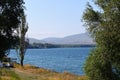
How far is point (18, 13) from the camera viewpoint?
29.0m

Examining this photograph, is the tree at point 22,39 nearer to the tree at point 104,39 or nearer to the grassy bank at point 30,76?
the grassy bank at point 30,76

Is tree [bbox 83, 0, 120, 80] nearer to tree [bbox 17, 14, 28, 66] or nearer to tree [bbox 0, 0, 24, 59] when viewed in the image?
tree [bbox 0, 0, 24, 59]

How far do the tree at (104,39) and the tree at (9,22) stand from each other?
22.4 feet

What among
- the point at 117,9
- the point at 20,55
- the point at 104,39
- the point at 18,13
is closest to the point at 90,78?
the point at 104,39

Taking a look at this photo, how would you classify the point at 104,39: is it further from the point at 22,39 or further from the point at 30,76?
the point at 22,39

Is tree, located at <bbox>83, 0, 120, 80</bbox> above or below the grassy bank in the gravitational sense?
above

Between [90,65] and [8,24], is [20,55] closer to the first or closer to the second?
[90,65]

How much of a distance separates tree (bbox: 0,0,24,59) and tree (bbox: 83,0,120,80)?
22.4 feet

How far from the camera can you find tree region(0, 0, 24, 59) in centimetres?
2810

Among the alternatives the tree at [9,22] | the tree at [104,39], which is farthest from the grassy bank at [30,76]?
the tree at [9,22]

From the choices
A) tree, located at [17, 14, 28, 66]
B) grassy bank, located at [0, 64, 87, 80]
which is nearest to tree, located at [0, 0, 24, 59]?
grassy bank, located at [0, 64, 87, 80]

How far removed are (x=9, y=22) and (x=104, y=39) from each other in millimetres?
8144

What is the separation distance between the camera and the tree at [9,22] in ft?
92.2

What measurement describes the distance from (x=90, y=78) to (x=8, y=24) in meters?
9.07
